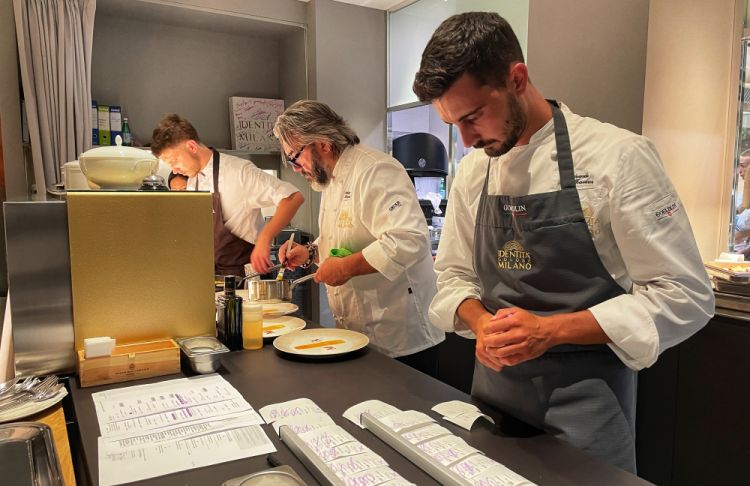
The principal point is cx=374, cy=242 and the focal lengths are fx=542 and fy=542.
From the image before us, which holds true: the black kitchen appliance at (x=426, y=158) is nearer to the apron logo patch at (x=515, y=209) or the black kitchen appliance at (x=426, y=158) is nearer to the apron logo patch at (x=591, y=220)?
the apron logo patch at (x=515, y=209)

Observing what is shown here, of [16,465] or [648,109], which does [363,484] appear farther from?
[648,109]

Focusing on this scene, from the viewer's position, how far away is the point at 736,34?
2.04 meters

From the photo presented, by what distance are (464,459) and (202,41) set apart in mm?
4323

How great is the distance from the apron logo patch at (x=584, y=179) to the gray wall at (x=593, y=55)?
4.28 ft

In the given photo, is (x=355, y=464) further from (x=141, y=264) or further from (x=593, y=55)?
(x=593, y=55)

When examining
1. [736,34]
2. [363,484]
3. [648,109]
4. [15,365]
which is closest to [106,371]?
[15,365]

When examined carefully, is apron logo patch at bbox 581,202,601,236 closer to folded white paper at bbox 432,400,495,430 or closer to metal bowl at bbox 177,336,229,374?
folded white paper at bbox 432,400,495,430

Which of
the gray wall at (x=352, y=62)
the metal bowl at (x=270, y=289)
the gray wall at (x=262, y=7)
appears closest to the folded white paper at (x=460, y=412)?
the metal bowl at (x=270, y=289)

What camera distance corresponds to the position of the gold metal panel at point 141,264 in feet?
4.50

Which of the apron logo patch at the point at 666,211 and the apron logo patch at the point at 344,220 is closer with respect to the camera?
the apron logo patch at the point at 666,211

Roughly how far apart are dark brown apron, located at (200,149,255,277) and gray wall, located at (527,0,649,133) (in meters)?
1.78

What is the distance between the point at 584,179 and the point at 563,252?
0.16 meters

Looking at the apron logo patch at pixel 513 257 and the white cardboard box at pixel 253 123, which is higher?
the white cardboard box at pixel 253 123

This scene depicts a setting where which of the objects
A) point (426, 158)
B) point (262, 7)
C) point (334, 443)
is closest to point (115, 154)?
point (334, 443)
